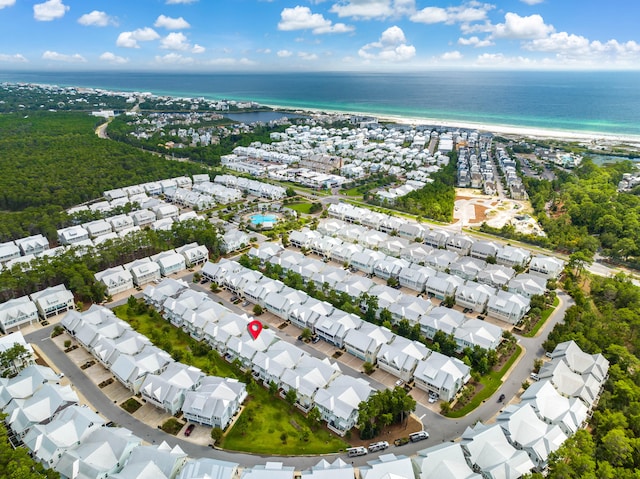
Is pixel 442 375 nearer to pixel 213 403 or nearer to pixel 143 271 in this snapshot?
pixel 213 403

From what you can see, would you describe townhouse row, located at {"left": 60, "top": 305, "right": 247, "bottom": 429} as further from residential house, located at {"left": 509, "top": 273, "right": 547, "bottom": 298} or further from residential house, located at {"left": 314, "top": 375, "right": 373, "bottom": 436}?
residential house, located at {"left": 509, "top": 273, "right": 547, "bottom": 298}

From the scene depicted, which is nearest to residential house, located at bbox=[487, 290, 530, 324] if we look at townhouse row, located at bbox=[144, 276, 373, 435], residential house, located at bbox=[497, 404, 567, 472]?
residential house, located at bbox=[497, 404, 567, 472]

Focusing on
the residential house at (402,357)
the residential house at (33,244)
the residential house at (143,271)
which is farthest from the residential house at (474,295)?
the residential house at (33,244)

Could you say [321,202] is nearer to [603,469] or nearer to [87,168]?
[87,168]

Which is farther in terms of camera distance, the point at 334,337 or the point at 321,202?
the point at 321,202

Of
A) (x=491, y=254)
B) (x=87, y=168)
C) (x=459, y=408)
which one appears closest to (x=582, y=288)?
(x=491, y=254)
